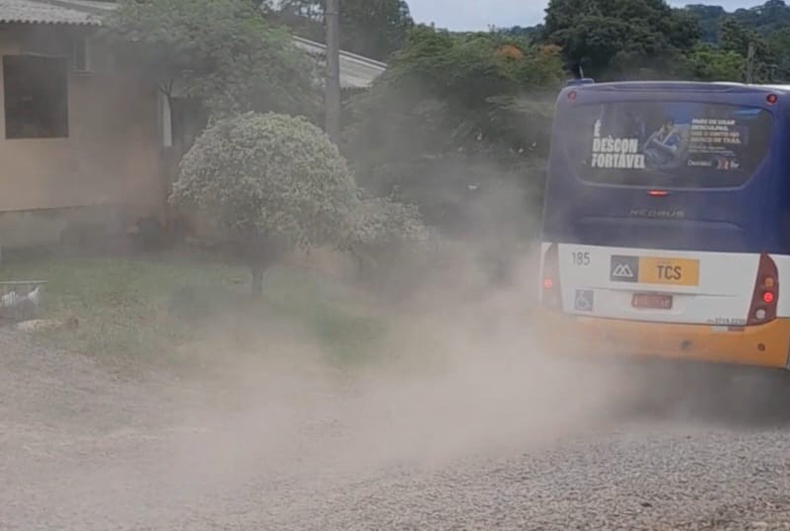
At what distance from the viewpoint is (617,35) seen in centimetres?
3141

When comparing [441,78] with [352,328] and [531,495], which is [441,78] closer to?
[352,328]

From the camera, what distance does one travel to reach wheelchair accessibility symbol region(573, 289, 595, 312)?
34.6ft

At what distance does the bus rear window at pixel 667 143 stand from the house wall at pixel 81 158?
35.5 ft

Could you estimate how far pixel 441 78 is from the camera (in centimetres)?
1916

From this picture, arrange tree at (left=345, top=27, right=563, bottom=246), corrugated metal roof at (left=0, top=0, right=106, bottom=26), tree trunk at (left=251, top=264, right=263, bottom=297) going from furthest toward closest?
tree at (left=345, top=27, right=563, bottom=246) → corrugated metal roof at (left=0, top=0, right=106, bottom=26) → tree trunk at (left=251, top=264, right=263, bottom=297)

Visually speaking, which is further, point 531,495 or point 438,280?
point 438,280

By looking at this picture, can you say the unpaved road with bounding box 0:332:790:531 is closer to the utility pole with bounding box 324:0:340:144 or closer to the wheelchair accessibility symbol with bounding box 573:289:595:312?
the wheelchair accessibility symbol with bounding box 573:289:595:312

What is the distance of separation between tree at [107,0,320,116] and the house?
2.04 ft

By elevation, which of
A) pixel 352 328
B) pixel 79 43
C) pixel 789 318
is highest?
pixel 79 43

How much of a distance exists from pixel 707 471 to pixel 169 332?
23.8ft

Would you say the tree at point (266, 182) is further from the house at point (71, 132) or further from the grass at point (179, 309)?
the house at point (71, 132)

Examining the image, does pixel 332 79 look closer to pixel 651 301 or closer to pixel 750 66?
pixel 651 301

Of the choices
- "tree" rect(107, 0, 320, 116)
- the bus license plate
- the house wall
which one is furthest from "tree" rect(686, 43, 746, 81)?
the bus license plate

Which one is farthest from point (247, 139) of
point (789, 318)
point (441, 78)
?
point (789, 318)
